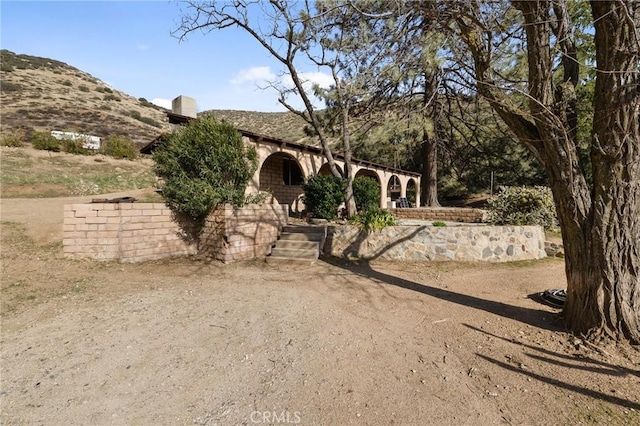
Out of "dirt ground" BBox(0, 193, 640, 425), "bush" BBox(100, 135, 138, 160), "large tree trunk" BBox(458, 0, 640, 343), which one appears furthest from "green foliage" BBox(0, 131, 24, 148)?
"large tree trunk" BBox(458, 0, 640, 343)

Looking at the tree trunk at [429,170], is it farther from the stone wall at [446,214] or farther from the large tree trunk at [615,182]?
the large tree trunk at [615,182]

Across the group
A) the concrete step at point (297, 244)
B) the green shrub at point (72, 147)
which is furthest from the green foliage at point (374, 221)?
the green shrub at point (72, 147)

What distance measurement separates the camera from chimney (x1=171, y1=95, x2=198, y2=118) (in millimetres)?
9031

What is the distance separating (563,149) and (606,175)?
464 millimetres

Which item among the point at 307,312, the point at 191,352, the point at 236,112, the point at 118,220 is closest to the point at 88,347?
the point at 191,352

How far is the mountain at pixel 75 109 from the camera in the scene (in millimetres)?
26312

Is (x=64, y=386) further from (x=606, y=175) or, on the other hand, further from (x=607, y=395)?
(x=606, y=175)

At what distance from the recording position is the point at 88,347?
3.00m

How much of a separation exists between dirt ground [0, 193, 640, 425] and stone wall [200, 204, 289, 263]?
122 centimetres

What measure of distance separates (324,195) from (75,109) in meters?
33.1

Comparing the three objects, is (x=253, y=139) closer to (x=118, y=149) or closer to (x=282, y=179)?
(x=282, y=179)

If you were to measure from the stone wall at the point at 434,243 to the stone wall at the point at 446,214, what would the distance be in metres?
4.70

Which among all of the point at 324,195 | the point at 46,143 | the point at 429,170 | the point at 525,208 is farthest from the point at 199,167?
the point at 46,143

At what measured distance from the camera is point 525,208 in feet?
29.7
